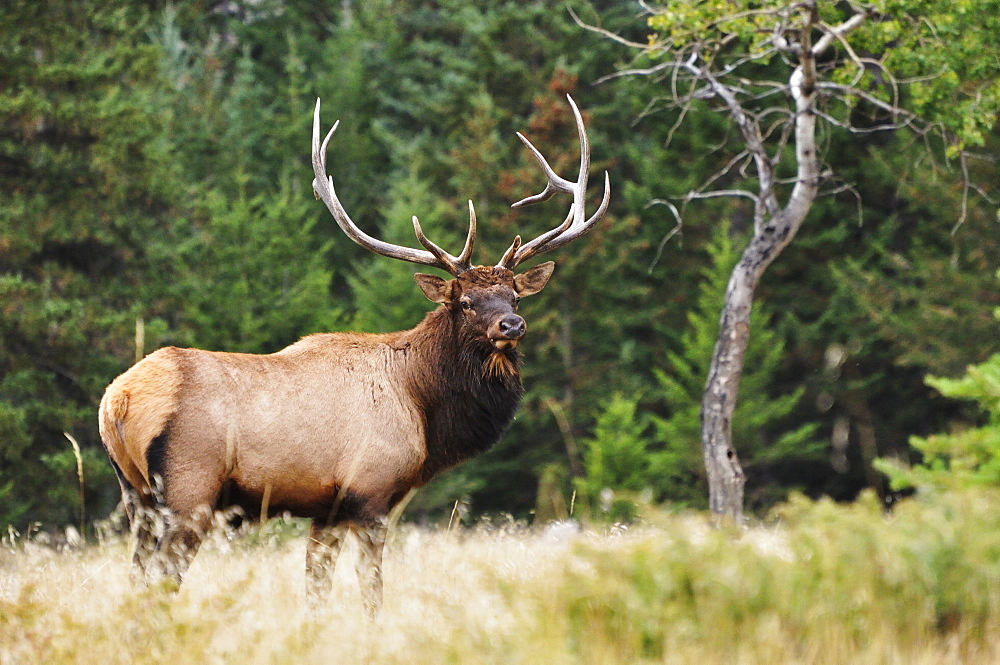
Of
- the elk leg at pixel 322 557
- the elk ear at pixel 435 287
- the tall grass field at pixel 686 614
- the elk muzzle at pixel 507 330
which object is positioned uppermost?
the elk ear at pixel 435 287

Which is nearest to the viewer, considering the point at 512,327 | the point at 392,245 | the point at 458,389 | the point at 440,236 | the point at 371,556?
the point at 371,556

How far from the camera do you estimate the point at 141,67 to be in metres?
15.4

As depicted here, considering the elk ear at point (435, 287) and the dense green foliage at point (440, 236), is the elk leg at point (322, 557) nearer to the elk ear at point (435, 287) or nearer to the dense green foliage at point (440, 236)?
the elk ear at point (435, 287)

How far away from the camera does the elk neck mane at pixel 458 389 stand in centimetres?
615

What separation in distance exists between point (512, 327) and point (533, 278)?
1.14m

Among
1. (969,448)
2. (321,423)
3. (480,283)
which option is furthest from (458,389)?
(969,448)

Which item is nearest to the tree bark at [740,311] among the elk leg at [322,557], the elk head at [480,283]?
the elk head at [480,283]

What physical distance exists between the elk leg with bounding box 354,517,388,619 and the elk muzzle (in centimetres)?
128

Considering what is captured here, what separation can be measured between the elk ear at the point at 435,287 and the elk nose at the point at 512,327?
1.88ft

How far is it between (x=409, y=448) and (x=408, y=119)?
72.4ft

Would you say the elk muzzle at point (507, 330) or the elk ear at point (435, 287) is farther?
the elk ear at point (435, 287)

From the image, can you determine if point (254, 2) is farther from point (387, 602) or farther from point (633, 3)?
point (387, 602)

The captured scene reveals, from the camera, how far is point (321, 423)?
559cm

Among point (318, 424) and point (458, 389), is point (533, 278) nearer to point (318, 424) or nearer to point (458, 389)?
point (458, 389)
